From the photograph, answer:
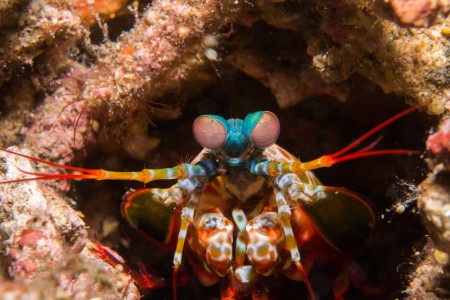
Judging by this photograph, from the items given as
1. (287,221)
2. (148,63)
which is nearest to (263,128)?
(287,221)

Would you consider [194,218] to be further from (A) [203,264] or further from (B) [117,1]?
(B) [117,1]

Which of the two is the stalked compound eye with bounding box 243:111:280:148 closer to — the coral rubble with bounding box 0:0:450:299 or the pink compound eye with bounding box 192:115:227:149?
the pink compound eye with bounding box 192:115:227:149

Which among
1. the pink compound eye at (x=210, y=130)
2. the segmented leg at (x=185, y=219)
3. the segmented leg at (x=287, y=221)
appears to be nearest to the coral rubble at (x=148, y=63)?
the segmented leg at (x=185, y=219)

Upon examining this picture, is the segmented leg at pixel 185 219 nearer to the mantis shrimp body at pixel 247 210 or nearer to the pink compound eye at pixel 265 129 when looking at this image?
the mantis shrimp body at pixel 247 210

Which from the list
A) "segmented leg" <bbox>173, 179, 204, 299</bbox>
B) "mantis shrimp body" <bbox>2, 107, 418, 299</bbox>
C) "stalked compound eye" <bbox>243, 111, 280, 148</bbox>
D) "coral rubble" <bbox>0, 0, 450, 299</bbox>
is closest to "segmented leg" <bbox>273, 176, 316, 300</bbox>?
"mantis shrimp body" <bbox>2, 107, 418, 299</bbox>

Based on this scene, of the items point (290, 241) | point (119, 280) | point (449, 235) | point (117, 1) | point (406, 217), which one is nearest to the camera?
point (449, 235)

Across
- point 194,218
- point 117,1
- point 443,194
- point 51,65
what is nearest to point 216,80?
point 117,1
